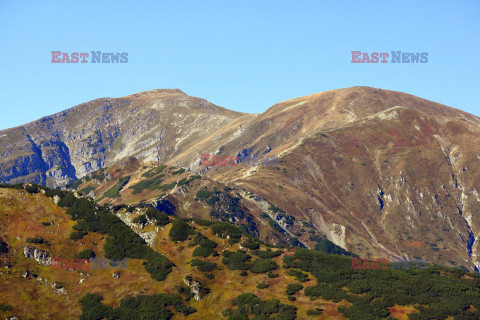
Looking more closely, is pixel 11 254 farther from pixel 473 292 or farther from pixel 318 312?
pixel 473 292

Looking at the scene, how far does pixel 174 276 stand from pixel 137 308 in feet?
42.7

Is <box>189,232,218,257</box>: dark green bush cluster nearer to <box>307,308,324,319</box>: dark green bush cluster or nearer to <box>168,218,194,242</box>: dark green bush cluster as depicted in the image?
<box>168,218,194,242</box>: dark green bush cluster

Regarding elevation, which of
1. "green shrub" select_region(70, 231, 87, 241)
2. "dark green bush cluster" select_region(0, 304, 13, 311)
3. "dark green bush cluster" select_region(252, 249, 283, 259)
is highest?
"green shrub" select_region(70, 231, 87, 241)

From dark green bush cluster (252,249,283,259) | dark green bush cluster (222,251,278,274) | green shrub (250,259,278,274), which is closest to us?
green shrub (250,259,278,274)

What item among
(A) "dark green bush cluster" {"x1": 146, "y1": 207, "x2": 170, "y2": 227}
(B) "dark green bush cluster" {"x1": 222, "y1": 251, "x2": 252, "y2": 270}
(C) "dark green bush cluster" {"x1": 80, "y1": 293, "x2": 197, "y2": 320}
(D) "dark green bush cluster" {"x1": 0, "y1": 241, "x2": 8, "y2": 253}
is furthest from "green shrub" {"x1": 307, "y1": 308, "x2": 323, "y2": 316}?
(D) "dark green bush cluster" {"x1": 0, "y1": 241, "x2": 8, "y2": 253}

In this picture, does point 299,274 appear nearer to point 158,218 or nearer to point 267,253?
point 267,253

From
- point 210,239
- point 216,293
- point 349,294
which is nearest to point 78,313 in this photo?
point 216,293

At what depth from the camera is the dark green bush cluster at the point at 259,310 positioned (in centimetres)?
9844

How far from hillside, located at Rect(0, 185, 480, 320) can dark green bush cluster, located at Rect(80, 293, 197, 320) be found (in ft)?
0.71

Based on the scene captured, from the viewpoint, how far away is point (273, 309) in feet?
329

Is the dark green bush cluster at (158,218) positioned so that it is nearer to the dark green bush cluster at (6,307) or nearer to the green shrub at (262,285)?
the green shrub at (262,285)

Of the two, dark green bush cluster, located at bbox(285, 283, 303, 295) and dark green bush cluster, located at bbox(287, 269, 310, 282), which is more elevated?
dark green bush cluster, located at bbox(287, 269, 310, 282)

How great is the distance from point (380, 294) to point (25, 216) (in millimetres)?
86782

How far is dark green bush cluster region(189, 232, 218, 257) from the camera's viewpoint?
122688mm
